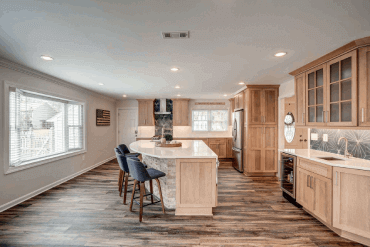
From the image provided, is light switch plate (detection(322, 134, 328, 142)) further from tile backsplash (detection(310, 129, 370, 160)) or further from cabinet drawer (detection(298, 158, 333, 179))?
cabinet drawer (detection(298, 158, 333, 179))

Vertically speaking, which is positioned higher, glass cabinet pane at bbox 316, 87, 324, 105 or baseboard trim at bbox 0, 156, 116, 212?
glass cabinet pane at bbox 316, 87, 324, 105

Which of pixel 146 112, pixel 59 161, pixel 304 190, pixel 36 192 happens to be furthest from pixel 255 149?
pixel 36 192

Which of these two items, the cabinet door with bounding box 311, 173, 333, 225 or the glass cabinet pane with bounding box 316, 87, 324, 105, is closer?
the cabinet door with bounding box 311, 173, 333, 225

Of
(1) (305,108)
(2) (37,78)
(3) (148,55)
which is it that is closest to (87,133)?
(2) (37,78)

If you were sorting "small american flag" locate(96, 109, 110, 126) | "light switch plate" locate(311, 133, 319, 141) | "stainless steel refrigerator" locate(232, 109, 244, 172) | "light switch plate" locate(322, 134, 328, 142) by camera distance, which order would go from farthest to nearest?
"small american flag" locate(96, 109, 110, 126) < "stainless steel refrigerator" locate(232, 109, 244, 172) < "light switch plate" locate(311, 133, 319, 141) < "light switch plate" locate(322, 134, 328, 142)

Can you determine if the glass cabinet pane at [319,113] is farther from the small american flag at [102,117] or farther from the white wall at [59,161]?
the small american flag at [102,117]

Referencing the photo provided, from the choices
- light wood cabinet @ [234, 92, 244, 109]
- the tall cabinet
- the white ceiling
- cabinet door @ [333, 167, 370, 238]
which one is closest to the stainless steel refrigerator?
light wood cabinet @ [234, 92, 244, 109]

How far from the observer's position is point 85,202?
10.3ft

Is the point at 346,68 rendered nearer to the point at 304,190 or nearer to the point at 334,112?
the point at 334,112

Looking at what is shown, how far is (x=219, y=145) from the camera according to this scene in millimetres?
6586

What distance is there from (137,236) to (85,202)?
1503 millimetres

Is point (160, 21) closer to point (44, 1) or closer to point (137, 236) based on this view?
point (44, 1)

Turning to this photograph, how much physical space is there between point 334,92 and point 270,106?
2034 millimetres

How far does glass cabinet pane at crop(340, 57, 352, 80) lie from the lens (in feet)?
7.57
